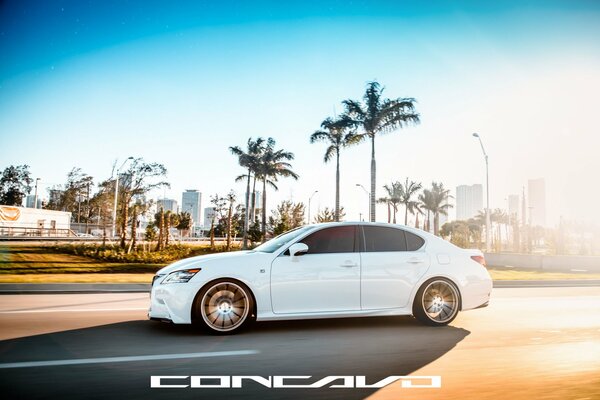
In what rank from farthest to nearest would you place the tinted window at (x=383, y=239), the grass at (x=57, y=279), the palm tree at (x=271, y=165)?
the palm tree at (x=271, y=165)
the grass at (x=57, y=279)
the tinted window at (x=383, y=239)

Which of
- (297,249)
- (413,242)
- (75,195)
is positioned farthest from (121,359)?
(75,195)

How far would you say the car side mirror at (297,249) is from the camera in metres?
6.46

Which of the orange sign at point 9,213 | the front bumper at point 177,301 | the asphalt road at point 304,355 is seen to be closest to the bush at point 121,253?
the asphalt road at point 304,355

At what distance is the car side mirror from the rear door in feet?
2.99

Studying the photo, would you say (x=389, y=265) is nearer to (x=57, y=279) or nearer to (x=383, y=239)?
(x=383, y=239)

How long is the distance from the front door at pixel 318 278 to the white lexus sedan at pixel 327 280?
1 cm

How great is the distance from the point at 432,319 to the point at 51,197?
4403 inches

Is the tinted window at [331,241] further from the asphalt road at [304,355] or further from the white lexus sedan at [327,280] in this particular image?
the asphalt road at [304,355]

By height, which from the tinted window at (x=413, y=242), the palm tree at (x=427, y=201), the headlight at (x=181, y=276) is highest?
the palm tree at (x=427, y=201)

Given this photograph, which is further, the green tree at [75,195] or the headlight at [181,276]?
the green tree at [75,195]

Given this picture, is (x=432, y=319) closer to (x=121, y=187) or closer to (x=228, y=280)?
(x=228, y=280)

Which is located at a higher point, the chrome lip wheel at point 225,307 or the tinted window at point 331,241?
the tinted window at point 331,241

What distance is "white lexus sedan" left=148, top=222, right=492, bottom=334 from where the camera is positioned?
20.3 feet

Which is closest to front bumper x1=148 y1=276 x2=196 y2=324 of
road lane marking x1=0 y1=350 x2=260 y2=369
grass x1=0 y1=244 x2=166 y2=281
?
road lane marking x1=0 y1=350 x2=260 y2=369
